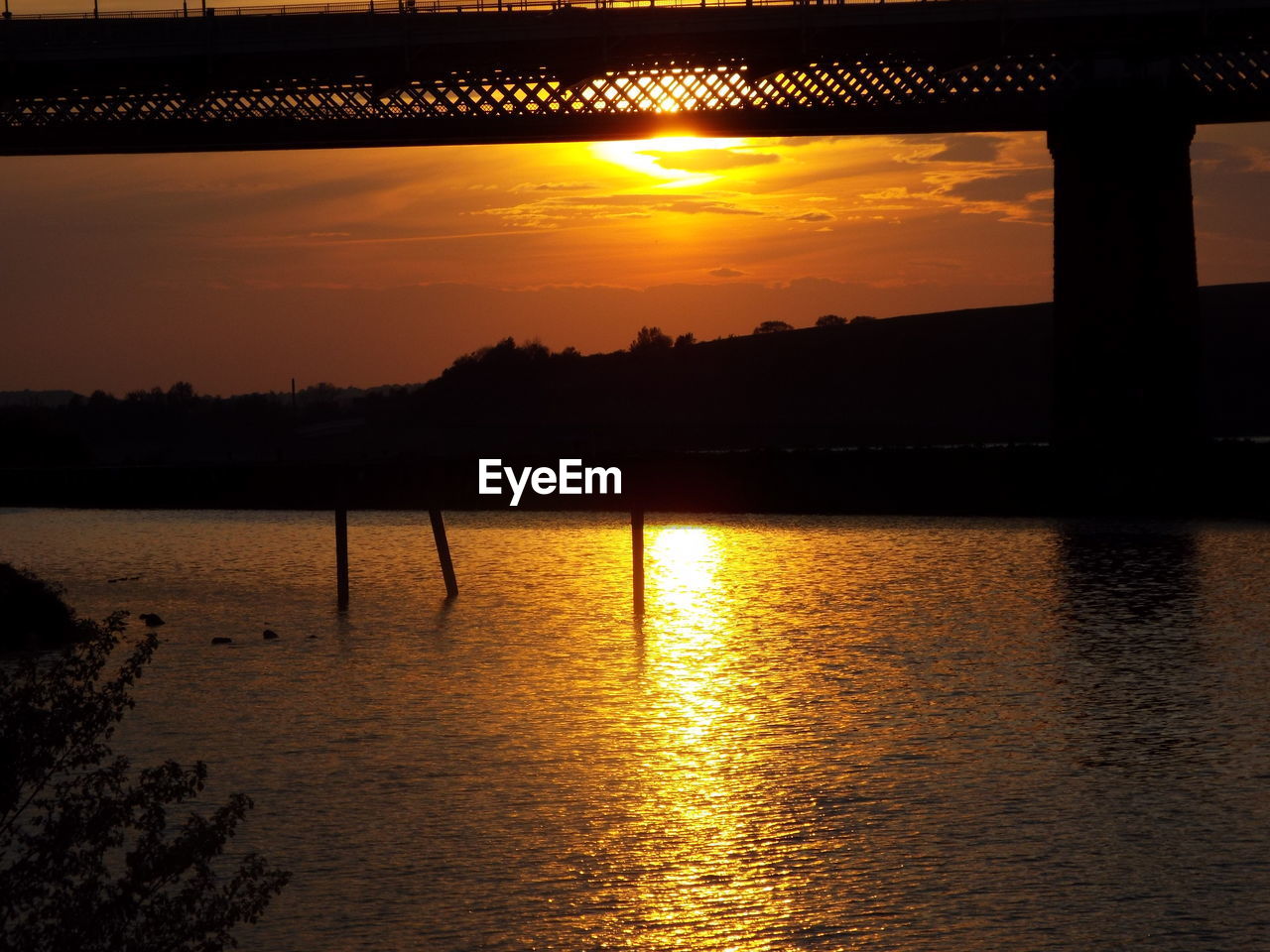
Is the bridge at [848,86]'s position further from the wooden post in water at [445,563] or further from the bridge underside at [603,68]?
the wooden post in water at [445,563]

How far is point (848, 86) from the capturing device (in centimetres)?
7256

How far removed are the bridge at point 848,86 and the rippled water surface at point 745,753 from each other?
22365 mm

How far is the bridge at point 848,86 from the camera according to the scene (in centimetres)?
Result: 6788

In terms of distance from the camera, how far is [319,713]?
26.5m

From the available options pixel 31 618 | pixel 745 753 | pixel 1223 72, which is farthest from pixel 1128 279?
pixel 745 753

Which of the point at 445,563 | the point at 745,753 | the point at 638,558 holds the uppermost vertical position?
the point at 638,558

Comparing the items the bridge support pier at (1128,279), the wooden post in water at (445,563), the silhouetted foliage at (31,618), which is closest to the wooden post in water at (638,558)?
the wooden post in water at (445,563)

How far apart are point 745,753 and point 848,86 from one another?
180 ft

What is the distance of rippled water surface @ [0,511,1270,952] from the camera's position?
48.6 feet

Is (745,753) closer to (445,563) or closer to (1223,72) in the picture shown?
(445,563)

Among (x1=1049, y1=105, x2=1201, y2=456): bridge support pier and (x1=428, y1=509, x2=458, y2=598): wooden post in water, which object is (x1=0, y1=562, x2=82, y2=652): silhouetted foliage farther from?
(x1=1049, y1=105, x2=1201, y2=456): bridge support pier

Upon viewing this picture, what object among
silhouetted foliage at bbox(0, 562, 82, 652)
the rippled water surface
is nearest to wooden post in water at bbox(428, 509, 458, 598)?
the rippled water surface

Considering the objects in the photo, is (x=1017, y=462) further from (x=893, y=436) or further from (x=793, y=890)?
(x=893, y=436)

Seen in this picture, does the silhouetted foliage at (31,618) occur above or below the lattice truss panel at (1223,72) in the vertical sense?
below
